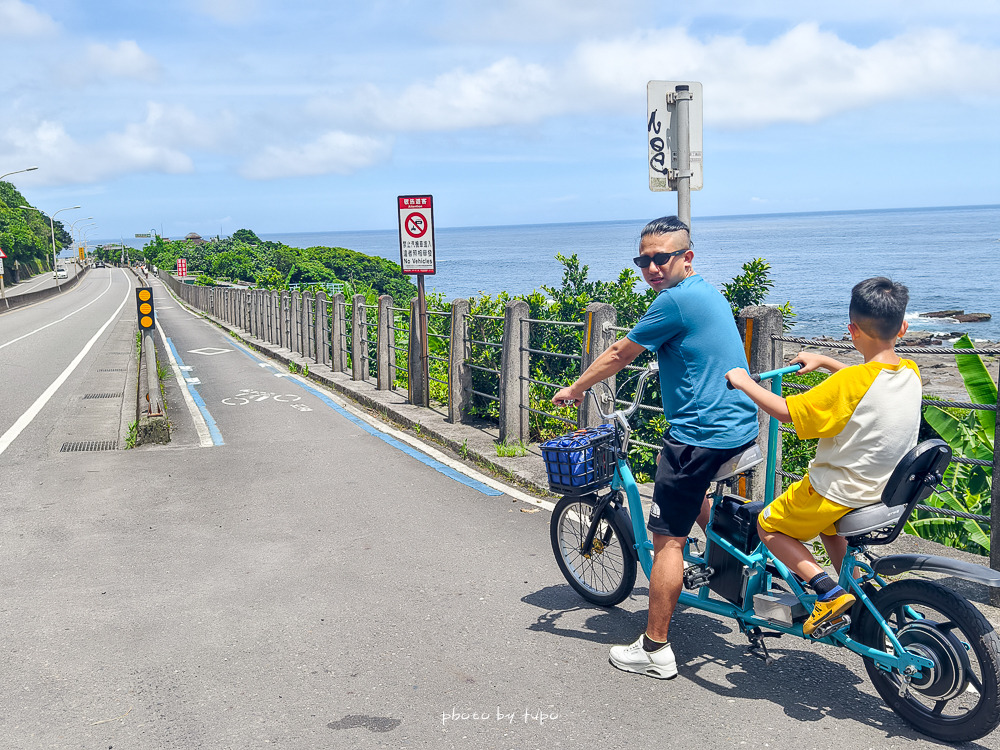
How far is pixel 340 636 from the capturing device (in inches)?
173

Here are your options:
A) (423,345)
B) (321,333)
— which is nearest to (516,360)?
(423,345)

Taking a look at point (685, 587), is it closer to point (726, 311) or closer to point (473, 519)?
point (726, 311)

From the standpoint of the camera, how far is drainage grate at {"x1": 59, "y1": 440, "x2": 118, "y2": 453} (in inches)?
373

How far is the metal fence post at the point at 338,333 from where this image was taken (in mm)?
15977

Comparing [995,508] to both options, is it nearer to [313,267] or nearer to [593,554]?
[593,554]

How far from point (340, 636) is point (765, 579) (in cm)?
212

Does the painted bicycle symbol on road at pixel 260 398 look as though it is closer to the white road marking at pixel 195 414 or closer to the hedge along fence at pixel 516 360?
the white road marking at pixel 195 414

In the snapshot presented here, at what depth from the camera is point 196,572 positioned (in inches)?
212

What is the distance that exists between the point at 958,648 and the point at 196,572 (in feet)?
13.9

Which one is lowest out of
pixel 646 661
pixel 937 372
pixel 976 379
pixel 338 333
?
pixel 937 372

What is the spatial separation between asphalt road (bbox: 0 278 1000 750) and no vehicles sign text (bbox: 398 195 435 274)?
4010 millimetres

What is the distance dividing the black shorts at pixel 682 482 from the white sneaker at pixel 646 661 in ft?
1.81

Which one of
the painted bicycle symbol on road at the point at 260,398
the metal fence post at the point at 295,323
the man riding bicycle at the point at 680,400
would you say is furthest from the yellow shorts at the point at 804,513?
the metal fence post at the point at 295,323

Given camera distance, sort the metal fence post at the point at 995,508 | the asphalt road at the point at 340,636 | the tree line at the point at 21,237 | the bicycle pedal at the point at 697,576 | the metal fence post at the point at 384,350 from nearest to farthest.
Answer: the asphalt road at the point at 340,636 → the bicycle pedal at the point at 697,576 → the metal fence post at the point at 995,508 → the metal fence post at the point at 384,350 → the tree line at the point at 21,237
